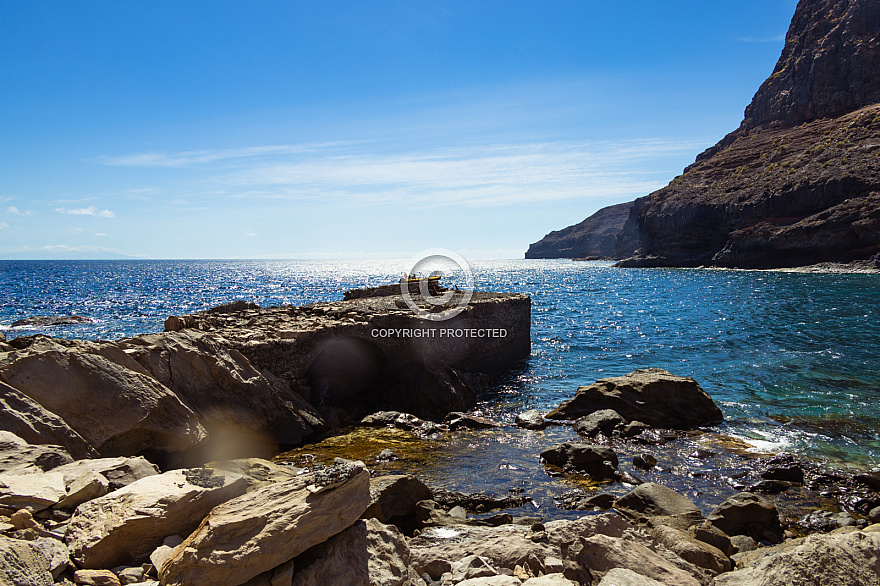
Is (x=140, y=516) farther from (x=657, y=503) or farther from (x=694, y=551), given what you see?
(x=657, y=503)

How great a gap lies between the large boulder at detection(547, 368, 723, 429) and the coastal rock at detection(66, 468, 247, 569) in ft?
49.5

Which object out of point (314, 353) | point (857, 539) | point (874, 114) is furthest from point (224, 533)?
point (874, 114)

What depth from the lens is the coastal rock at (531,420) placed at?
59.4 ft

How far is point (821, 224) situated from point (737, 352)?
72.3 metres

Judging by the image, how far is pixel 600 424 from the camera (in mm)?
17297

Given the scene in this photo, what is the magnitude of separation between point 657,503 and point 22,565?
10985 mm

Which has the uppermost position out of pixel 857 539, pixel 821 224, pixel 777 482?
pixel 821 224

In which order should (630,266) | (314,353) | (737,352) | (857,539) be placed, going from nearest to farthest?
(857,539) → (314,353) → (737,352) → (630,266)

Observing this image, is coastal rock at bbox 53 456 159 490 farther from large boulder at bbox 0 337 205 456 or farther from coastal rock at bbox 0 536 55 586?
large boulder at bbox 0 337 205 456

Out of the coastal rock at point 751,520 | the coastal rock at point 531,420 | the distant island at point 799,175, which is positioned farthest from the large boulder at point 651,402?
the distant island at point 799,175

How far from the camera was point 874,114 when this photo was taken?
94312mm

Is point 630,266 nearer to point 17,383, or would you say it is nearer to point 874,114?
point 874,114

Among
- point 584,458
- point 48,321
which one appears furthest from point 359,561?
point 48,321

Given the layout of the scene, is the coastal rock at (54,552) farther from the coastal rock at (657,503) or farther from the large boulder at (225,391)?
the coastal rock at (657,503)
